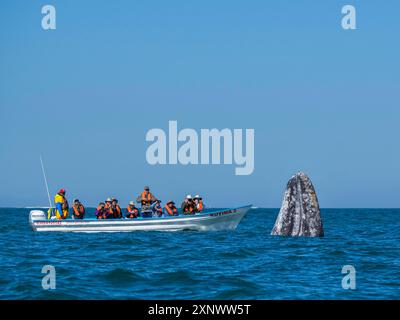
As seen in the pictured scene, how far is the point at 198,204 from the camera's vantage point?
127ft

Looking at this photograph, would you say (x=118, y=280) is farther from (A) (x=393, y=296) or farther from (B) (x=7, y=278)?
(A) (x=393, y=296)

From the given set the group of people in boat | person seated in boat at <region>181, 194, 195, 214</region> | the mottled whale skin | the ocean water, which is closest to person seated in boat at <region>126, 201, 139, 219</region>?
the group of people in boat

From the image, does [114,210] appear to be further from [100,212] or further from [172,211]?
[172,211]

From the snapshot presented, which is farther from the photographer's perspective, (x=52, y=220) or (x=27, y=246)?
(x=52, y=220)

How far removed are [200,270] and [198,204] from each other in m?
20.5

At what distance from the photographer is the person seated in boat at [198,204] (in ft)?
126

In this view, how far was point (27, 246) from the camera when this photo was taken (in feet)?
92.3

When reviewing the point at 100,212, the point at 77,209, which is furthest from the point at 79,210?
the point at 100,212

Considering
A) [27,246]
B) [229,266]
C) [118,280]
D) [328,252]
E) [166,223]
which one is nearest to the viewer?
[118,280]

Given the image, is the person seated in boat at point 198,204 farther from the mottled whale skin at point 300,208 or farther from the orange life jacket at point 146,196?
the mottled whale skin at point 300,208
